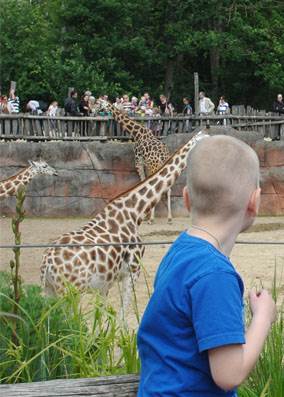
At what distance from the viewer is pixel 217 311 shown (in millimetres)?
1876

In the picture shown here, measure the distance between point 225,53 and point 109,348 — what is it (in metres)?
27.5

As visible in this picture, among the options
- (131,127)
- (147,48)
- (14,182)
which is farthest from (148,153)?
(147,48)

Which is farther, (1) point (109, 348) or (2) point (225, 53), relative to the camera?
(2) point (225, 53)

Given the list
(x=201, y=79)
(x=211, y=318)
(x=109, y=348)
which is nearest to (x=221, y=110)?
(x=201, y=79)

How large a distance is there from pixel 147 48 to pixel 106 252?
78.1 feet

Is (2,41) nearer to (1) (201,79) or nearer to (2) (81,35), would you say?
(2) (81,35)

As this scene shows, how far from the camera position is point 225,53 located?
3006cm

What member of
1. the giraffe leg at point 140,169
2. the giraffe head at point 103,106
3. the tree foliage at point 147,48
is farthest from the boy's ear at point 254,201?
the tree foliage at point 147,48

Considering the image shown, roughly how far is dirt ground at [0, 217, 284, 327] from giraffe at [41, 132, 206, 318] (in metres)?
0.39

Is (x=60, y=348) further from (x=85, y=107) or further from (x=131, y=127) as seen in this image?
(x=85, y=107)

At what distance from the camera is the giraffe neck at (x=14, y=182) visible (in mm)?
12188

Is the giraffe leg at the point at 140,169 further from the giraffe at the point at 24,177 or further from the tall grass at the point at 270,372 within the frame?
the tall grass at the point at 270,372

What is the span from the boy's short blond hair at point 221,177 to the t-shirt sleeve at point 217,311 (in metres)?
0.16

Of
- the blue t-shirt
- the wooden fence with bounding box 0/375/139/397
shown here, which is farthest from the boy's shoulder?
the wooden fence with bounding box 0/375/139/397
